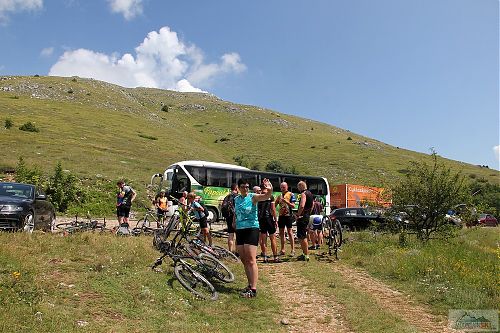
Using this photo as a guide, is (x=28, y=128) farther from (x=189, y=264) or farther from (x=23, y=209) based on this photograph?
(x=189, y=264)

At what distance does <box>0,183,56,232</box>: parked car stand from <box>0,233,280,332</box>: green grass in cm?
198

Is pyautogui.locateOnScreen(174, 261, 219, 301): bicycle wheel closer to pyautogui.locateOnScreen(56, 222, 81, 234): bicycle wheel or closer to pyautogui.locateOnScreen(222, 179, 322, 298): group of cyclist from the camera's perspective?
pyautogui.locateOnScreen(222, 179, 322, 298): group of cyclist

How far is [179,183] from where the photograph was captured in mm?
25297

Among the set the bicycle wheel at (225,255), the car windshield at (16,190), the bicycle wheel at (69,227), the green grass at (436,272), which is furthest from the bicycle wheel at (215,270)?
the car windshield at (16,190)

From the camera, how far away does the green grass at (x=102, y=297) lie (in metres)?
5.79

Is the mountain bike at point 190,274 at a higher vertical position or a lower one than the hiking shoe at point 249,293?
higher

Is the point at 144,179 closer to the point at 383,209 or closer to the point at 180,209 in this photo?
the point at 383,209

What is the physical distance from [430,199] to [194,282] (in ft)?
35.7

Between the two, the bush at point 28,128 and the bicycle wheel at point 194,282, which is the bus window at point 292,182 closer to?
the bicycle wheel at point 194,282

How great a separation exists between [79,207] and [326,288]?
18.9 meters

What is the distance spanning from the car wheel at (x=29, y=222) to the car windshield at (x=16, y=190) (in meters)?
0.64

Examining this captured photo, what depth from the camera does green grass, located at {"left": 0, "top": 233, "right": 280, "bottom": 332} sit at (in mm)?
5789

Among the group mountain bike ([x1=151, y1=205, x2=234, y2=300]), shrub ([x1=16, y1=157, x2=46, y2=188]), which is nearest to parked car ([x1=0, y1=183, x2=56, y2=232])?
mountain bike ([x1=151, y1=205, x2=234, y2=300])

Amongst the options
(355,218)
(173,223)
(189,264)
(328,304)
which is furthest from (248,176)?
(328,304)
